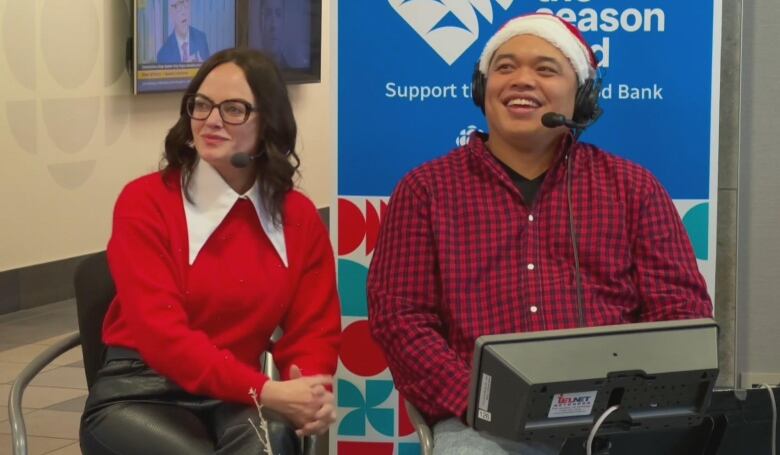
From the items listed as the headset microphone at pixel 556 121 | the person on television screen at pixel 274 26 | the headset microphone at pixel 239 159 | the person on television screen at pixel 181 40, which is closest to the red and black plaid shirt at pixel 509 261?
the headset microphone at pixel 556 121

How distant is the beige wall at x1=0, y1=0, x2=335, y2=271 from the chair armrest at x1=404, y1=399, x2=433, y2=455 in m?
4.77

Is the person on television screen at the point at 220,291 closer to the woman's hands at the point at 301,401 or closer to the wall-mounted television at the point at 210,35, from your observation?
the woman's hands at the point at 301,401

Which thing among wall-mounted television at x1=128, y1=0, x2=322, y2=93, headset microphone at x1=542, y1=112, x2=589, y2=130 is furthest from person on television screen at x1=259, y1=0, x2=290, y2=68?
headset microphone at x1=542, y1=112, x2=589, y2=130

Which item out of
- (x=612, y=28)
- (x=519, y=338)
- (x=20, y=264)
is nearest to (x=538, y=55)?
(x=612, y=28)

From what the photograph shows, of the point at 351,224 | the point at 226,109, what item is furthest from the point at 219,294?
the point at 351,224

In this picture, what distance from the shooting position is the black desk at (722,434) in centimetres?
204

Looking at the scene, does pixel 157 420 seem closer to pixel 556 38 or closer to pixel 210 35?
pixel 556 38

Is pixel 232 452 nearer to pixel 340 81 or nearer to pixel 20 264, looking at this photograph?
pixel 340 81

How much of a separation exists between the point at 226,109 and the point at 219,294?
1.31 feet

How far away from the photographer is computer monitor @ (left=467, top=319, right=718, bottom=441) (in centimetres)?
178

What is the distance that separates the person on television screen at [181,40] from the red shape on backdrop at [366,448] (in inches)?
205

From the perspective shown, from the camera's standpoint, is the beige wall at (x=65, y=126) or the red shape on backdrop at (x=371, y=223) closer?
the red shape on backdrop at (x=371, y=223)

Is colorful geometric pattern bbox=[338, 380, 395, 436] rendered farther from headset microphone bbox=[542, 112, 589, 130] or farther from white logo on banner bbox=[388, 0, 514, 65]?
headset microphone bbox=[542, 112, 589, 130]

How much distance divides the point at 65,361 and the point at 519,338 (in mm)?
4366
